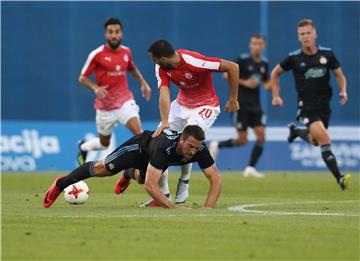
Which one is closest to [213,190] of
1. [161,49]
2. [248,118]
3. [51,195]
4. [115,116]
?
[161,49]

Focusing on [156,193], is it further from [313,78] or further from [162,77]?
[313,78]

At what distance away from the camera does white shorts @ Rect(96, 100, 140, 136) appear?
18.0m

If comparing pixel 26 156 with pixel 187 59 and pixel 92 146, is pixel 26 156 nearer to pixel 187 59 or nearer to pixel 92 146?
pixel 92 146

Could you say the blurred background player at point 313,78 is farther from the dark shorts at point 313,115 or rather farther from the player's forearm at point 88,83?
the player's forearm at point 88,83

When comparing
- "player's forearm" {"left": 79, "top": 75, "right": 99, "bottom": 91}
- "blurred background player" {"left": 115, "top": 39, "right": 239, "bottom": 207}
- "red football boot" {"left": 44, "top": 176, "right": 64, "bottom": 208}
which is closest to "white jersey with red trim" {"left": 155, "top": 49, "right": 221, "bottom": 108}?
"blurred background player" {"left": 115, "top": 39, "right": 239, "bottom": 207}

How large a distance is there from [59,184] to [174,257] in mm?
4318

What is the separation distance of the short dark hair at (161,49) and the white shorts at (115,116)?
20.5 ft

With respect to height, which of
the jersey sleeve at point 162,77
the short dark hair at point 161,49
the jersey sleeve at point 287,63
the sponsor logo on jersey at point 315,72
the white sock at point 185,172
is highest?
the short dark hair at point 161,49

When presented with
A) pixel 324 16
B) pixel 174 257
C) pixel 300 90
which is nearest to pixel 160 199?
pixel 174 257

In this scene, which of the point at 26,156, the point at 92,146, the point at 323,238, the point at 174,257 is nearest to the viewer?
the point at 174,257

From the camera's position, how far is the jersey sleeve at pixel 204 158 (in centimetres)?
1163

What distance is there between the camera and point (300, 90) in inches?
663

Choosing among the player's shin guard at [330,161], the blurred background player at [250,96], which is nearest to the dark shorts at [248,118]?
the blurred background player at [250,96]

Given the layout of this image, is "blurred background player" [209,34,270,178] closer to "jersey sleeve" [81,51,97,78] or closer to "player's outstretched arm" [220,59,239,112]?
"jersey sleeve" [81,51,97,78]
